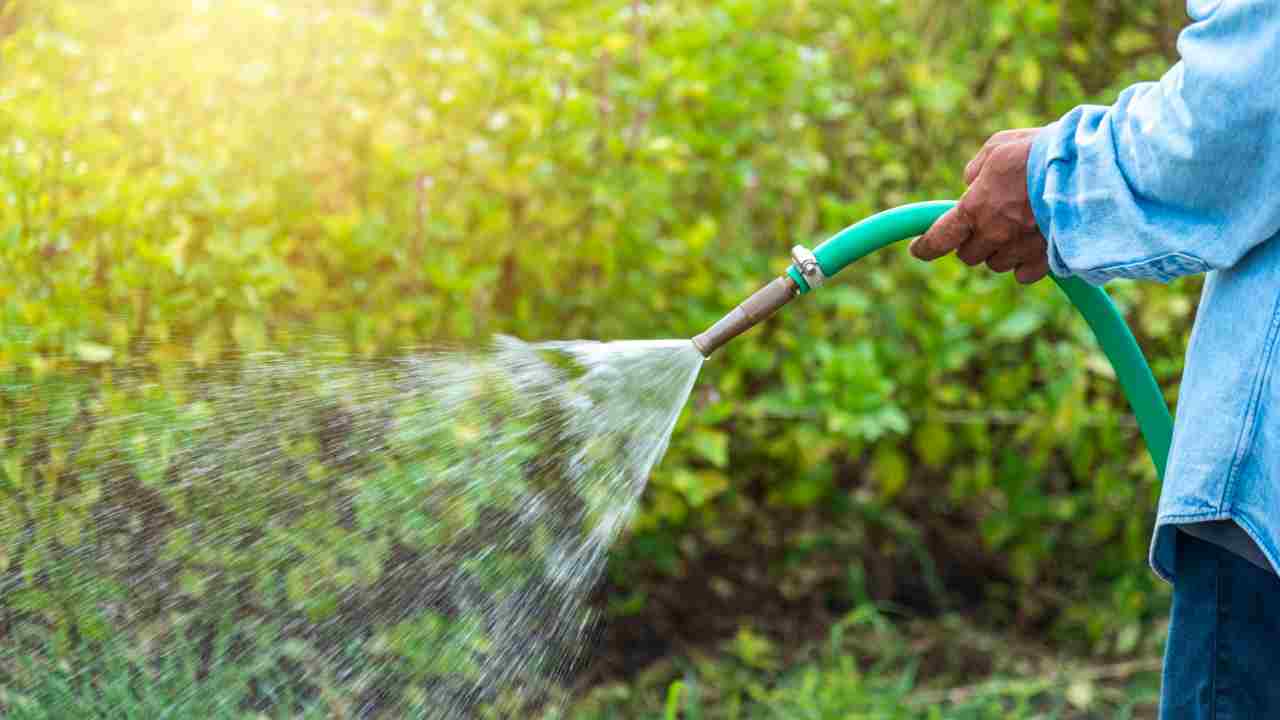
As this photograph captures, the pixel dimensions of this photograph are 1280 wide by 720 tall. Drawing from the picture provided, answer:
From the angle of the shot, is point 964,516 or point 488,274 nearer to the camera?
point 488,274

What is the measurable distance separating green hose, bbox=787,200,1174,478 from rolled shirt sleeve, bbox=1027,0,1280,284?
288mm

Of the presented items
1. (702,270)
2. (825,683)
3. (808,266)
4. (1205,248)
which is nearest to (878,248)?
(808,266)

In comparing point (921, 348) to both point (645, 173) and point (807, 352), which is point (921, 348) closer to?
point (807, 352)

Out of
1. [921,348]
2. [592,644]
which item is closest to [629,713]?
[592,644]

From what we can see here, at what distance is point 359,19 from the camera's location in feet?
9.77

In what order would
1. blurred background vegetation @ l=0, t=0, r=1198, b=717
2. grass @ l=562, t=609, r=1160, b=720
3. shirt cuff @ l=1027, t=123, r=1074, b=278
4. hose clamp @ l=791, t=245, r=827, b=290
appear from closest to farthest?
shirt cuff @ l=1027, t=123, r=1074, b=278, hose clamp @ l=791, t=245, r=827, b=290, blurred background vegetation @ l=0, t=0, r=1198, b=717, grass @ l=562, t=609, r=1160, b=720

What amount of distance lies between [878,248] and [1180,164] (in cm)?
54

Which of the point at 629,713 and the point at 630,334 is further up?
the point at 630,334

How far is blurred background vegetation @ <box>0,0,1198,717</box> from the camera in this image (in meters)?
2.75

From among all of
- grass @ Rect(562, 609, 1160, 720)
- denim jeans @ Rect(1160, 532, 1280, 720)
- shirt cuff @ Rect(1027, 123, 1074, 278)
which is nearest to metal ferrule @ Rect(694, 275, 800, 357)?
shirt cuff @ Rect(1027, 123, 1074, 278)

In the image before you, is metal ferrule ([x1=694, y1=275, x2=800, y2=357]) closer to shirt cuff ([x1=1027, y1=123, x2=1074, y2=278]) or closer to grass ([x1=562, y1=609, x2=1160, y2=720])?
shirt cuff ([x1=1027, y1=123, x2=1074, y2=278])

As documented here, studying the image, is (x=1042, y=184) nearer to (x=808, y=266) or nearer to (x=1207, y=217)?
(x=1207, y=217)

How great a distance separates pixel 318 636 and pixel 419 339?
84 centimetres

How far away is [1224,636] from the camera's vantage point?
162 centimetres
